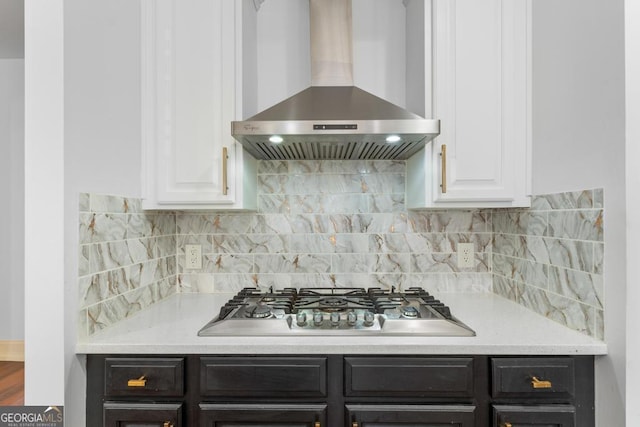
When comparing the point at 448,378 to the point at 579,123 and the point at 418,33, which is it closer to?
the point at 579,123

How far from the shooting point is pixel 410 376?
43.5 inches

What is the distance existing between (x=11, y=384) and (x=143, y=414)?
244 centimetres

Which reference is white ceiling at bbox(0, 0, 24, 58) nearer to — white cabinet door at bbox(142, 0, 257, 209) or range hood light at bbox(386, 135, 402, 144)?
white cabinet door at bbox(142, 0, 257, 209)

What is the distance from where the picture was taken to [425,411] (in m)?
1.10

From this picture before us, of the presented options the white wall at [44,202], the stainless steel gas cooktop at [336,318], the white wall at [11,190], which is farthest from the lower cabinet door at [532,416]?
the white wall at [11,190]

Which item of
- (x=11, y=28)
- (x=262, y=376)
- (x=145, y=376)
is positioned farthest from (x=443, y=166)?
(x=11, y=28)

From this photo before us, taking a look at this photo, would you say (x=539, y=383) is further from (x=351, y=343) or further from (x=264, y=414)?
(x=264, y=414)

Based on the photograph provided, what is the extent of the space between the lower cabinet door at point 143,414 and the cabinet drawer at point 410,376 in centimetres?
57

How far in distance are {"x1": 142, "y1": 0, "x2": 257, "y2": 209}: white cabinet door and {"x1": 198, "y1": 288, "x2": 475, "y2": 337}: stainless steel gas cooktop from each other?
51 cm

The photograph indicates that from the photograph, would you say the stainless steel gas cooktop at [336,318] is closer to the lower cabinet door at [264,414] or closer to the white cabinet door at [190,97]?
the lower cabinet door at [264,414]

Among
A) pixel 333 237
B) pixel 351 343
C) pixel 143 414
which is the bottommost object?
pixel 143 414

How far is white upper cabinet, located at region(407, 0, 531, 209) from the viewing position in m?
1.45

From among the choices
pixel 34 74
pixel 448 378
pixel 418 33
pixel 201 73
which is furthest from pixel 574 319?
pixel 34 74

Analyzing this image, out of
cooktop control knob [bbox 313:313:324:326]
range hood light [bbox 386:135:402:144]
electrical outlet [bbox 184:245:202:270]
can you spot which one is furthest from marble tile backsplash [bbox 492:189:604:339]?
electrical outlet [bbox 184:245:202:270]
